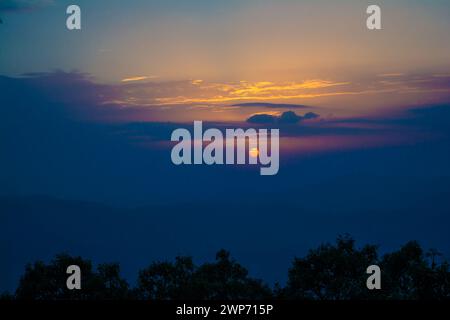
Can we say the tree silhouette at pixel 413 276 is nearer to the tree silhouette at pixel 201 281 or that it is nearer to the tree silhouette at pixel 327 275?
the tree silhouette at pixel 327 275

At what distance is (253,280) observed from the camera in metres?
24.5

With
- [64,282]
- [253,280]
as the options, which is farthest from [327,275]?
[64,282]

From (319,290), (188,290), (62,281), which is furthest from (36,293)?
(319,290)

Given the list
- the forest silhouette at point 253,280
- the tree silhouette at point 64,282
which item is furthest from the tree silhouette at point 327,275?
the tree silhouette at point 64,282

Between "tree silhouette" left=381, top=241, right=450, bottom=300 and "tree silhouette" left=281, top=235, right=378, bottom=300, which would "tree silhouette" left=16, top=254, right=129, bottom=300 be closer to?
"tree silhouette" left=281, top=235, right=378, bottom=300

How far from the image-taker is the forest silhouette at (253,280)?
23.8 metres

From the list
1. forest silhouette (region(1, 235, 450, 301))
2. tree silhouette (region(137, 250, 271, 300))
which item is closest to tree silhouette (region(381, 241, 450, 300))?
forest silhouette (region(1, 235, 450, 301))

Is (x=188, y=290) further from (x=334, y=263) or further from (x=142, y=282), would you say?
(x=334, y=263)

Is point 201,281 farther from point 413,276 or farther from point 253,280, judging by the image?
point 413,276

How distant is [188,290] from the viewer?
2353 cm
